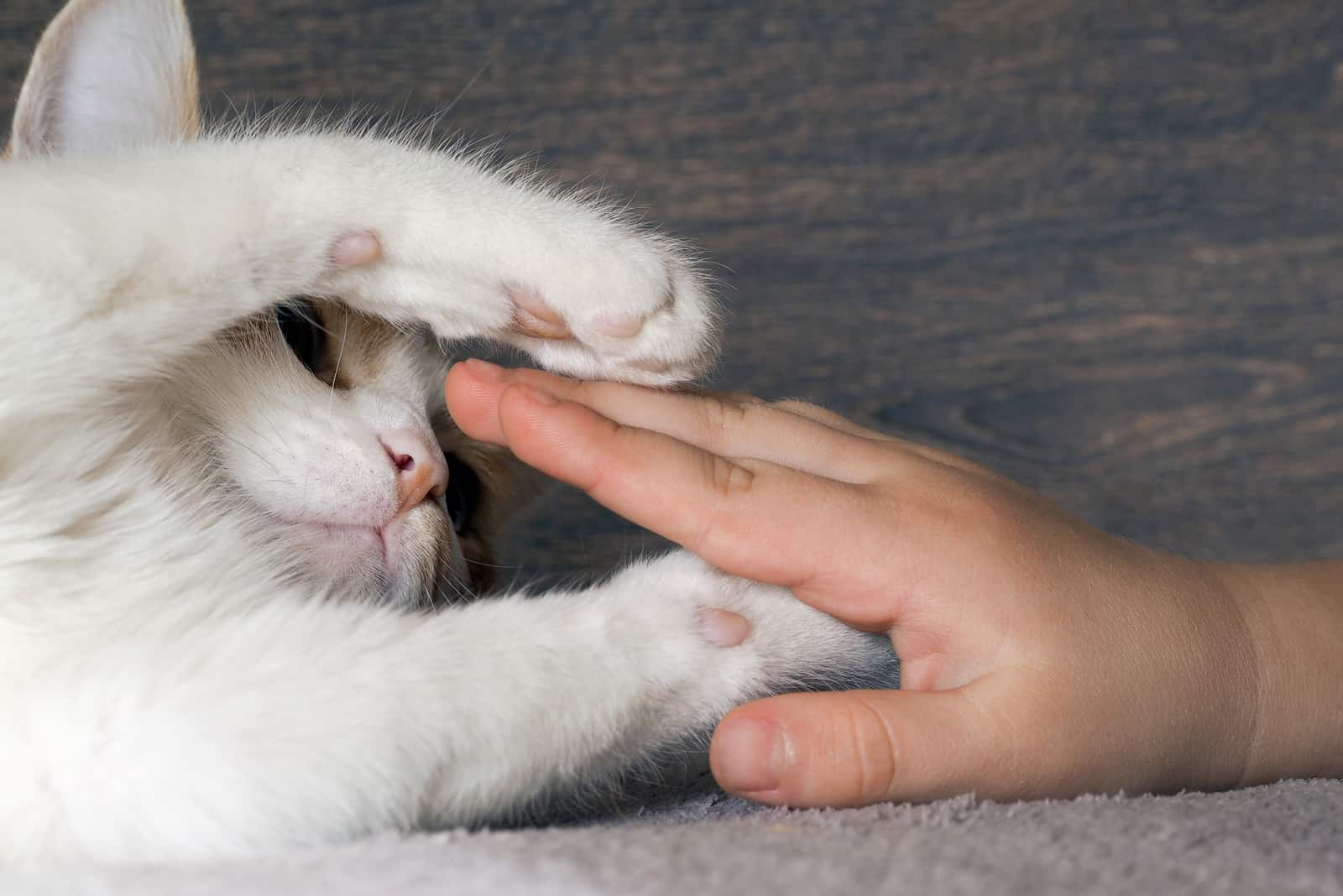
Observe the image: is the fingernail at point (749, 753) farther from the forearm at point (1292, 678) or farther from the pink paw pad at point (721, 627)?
the forearm at point (1292, 678)

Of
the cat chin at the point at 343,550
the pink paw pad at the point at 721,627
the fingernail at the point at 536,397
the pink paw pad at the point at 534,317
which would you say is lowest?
the cat chin at the point at 343,550

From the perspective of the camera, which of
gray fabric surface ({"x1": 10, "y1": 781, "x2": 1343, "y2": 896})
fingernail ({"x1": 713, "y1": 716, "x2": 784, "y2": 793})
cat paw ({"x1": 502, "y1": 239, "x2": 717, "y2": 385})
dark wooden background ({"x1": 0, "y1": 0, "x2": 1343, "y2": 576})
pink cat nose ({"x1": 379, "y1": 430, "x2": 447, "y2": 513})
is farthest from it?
dark wooden background ({"x1": 0, "y1": 0, "x2": 1343, "y2": 576})

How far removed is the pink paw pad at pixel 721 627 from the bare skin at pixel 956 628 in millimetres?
33

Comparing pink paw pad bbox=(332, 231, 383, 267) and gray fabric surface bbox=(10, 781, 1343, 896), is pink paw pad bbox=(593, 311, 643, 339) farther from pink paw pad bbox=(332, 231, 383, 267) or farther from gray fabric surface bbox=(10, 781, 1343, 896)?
gray fabric surface bbox=(10, 781, 1343, 896)

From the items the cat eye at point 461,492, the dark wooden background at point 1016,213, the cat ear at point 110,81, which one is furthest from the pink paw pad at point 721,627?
the dark wooden background at point 1016,213

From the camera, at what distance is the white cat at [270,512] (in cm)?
57

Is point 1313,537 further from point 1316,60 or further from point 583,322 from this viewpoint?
point 583,322

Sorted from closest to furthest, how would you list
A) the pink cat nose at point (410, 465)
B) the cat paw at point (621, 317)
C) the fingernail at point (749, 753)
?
the fingernail at point (749, 753) → the cat paw at point (621, 317) → the pink cat nose at point (410, 465)

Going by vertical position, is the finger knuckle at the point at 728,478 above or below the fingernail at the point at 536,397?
below

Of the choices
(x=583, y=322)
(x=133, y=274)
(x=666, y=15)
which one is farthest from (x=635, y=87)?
(x=133, y=274)

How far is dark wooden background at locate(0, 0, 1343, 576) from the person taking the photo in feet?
5.39

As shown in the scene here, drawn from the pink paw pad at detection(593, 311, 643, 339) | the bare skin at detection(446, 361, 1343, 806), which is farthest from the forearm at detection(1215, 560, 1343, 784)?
the pink paw pad at detection(593, 311, 643, 339)

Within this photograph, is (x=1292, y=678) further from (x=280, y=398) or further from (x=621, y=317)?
(x=280, y=398)

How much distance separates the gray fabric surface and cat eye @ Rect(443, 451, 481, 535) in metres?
0.61
